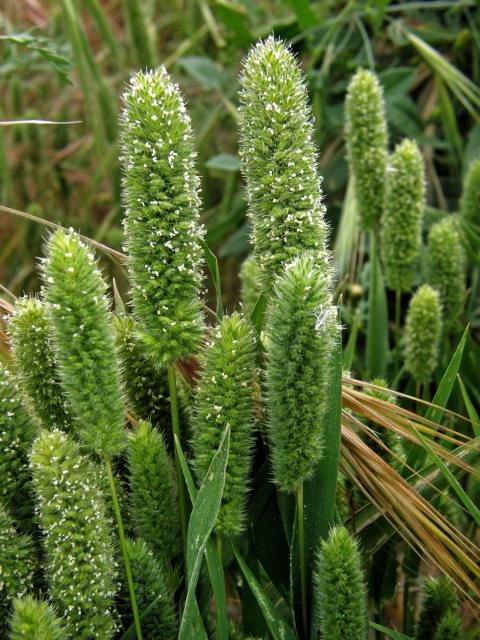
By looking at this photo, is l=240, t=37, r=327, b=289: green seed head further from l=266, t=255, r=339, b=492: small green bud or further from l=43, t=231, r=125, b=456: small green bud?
l=43, t=231, r=125, b=456: small green bud

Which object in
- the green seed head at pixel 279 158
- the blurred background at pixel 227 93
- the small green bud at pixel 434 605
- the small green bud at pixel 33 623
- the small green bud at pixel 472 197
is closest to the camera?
the small green bud at pixel 33 623

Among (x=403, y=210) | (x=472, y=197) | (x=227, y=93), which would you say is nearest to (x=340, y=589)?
(x=403, y=210)

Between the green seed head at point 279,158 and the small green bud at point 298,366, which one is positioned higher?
the green seed head at point 279,158

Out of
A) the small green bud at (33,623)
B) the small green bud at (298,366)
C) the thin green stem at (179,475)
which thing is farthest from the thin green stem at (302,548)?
the small green bud at (33,623)

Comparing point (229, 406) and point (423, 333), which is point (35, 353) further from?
point (423, 333)

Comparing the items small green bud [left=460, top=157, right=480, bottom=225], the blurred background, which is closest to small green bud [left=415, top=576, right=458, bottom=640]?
small green bud [left=460, top=157, right=480, bottom=225]

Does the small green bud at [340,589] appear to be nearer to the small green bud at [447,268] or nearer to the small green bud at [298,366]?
the small green bud at [298,366]
